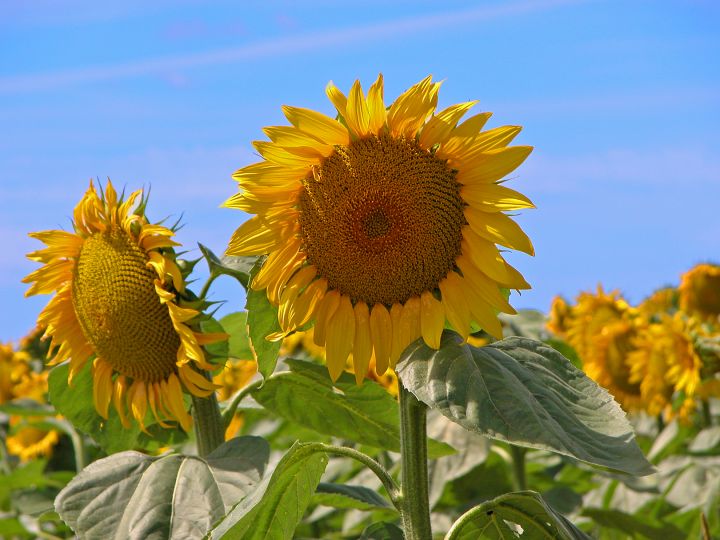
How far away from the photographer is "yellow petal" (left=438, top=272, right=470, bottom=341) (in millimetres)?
2033

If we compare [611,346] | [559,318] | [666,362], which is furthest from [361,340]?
[559,318]

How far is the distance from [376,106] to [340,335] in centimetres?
48

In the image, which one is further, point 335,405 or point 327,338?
point 335,405

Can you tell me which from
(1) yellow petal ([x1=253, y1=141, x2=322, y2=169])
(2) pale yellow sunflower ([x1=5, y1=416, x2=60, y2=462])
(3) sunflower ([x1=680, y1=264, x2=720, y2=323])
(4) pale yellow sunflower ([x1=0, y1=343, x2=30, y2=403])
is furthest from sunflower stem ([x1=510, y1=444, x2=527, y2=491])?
(4) pale yellow sunflower ([x1=0, y1=343, x2=30, y2=403])

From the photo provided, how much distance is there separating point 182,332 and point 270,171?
55 centimetres

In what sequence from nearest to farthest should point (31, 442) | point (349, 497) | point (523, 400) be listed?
point (523, 400) < point (349, 497) < point (31, 442)

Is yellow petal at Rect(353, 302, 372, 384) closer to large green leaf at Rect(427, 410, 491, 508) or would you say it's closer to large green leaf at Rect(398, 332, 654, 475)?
large green leaf at Rect(398, 332, 654, 475)

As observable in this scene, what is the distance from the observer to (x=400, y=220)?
2.06 meters

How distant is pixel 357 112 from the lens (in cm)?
202

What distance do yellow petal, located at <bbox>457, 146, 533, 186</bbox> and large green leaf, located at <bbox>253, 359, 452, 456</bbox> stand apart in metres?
0.63

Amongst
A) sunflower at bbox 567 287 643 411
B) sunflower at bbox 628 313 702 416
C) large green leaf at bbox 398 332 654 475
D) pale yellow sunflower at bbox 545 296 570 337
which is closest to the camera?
large green leaf at bbox 398 332 654 475

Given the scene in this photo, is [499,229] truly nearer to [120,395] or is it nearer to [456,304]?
[456,304]

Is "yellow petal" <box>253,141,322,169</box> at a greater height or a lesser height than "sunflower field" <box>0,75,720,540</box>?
greater

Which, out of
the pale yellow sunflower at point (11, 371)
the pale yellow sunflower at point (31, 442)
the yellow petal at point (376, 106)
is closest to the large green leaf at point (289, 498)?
the yellow petal at point (376, 106)
